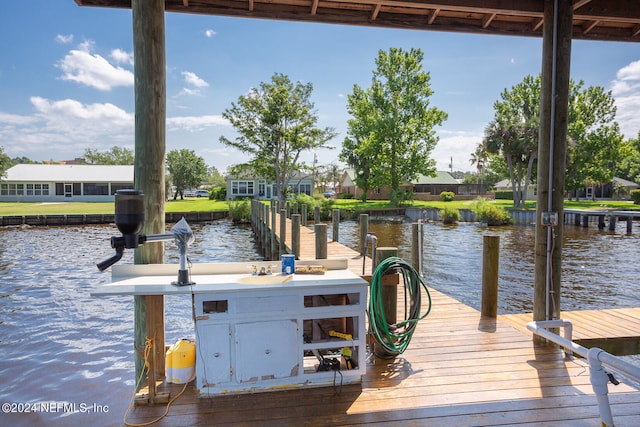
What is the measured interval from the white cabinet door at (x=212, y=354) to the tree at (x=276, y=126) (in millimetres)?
24024

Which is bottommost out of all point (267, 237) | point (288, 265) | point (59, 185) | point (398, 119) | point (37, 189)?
point (267, 237)

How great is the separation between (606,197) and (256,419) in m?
55.5

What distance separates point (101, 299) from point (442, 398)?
→ 7.89m

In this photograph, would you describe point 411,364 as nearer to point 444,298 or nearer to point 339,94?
point 444,298

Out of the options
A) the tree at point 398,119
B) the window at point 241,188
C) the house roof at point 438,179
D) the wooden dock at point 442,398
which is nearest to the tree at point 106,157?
the window at point 241,188

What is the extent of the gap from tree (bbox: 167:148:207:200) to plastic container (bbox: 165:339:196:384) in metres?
42.3

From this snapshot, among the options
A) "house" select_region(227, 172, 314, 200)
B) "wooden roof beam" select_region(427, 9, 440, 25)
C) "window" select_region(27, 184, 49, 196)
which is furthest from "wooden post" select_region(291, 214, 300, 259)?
"window" select_region(27, 184, 49, 196)

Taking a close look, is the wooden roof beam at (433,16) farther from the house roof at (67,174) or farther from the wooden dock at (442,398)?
the house roof at (67,174)

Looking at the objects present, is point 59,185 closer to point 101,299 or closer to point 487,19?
point 101,299

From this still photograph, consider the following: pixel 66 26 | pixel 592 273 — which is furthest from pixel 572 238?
pixel 66 26

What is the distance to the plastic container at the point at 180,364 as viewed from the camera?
275cm

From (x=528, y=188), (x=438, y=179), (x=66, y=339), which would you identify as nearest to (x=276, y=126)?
(x=66, y=339)

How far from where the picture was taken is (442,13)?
3.94m

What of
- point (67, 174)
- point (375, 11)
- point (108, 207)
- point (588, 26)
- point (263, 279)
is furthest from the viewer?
point (67, 174)
